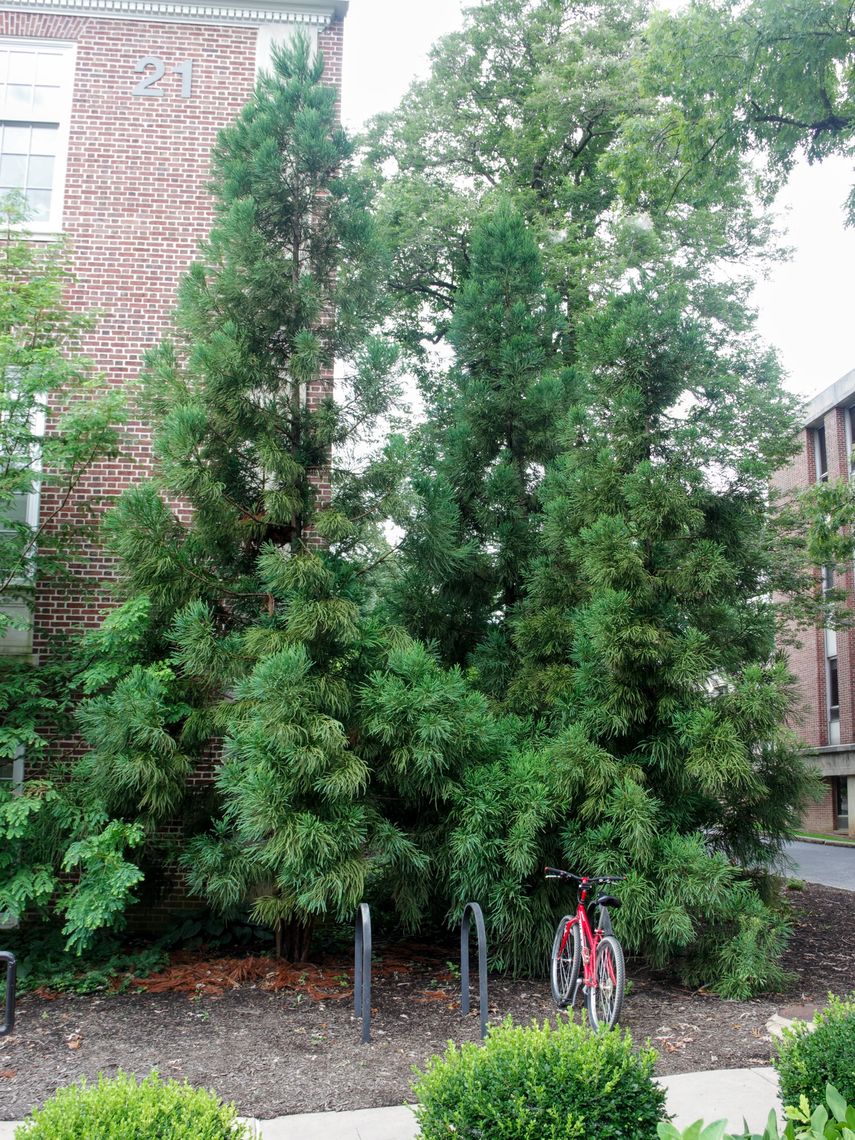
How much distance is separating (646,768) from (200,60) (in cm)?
836

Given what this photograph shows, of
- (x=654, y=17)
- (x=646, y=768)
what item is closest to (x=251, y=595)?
(x=646, y=768)

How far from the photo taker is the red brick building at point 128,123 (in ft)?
31.4

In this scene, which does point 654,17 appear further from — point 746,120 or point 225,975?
point 225,975

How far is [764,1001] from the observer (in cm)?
684

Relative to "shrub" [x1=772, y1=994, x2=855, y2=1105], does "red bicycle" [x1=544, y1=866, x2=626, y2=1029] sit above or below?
below

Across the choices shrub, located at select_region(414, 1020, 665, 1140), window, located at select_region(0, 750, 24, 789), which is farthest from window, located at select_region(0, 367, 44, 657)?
shrub, located at select_region(414, 1020, 665, 1140)

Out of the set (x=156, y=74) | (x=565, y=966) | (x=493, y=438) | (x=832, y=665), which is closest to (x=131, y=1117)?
(x=565, y=966)

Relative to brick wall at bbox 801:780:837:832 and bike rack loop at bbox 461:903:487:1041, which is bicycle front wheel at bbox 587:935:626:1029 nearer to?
bike rack loop at bbox 461:903:487:1041

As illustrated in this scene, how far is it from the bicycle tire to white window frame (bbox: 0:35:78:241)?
26.5 feet

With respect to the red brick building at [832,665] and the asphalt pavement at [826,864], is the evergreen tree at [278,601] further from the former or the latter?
the red brick building at [832,665]

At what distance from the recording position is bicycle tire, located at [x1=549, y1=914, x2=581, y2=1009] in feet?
20.5

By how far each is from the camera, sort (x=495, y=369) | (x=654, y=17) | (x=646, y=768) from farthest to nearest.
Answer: (x=495, y=369) < (x=654, y=17) < (x=646, y=768)

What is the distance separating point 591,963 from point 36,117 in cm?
950

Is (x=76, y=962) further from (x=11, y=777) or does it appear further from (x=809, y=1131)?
(x=809, y=1131)
